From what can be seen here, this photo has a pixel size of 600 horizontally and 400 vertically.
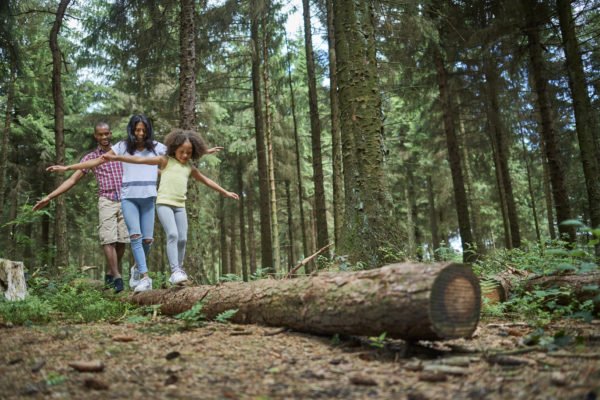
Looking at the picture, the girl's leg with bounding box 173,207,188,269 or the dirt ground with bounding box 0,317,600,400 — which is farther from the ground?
the girl's leg with bounding box 173,207,188,269

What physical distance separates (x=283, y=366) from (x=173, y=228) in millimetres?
2811

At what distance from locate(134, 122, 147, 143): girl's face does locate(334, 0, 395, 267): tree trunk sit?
2791 mm

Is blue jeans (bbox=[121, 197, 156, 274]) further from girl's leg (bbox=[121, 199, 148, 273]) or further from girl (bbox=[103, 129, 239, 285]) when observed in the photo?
girl (bbox=[103, 129, 239, 285])

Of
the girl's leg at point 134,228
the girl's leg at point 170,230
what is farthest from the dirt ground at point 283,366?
the girl's leg at point 134,228

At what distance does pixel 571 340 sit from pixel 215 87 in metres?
13.5

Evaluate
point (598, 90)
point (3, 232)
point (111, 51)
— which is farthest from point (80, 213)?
point (598, 90)

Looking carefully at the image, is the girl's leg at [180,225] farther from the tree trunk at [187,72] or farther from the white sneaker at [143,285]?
the tree trunk at [187,72]

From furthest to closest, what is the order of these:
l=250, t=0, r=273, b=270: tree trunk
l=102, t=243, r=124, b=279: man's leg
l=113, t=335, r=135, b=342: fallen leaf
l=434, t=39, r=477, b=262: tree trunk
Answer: l=250, t=0, r=273, b=270: tree trunk → l=434, t=39, r=477, b=262: tree trunk → l=102, t=243, r=124, b=279: man's leg → l=113, t=335, r=135, b=342: fallen leaf

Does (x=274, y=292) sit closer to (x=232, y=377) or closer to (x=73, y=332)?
(x=232, y=377)

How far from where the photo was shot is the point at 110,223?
6121 millimetres

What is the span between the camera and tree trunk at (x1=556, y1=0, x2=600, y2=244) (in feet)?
31.2

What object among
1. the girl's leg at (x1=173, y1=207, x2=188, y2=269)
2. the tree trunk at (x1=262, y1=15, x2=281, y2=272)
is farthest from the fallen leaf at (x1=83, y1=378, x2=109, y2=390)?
the tree trunk at (x1=262, y1=15, x2=281, y2=272)

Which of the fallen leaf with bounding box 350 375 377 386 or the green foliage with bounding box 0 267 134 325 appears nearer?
the fallen leaf with bounding box 350 375 377 386

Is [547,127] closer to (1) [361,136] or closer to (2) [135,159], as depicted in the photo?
(1) [361,136]
